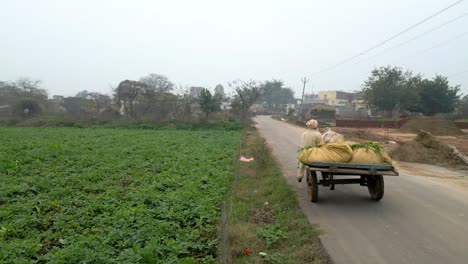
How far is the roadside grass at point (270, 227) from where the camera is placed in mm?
4941

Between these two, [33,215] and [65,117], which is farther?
[65,117]

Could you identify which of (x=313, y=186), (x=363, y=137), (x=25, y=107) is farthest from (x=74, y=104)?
(x=313, y=186)

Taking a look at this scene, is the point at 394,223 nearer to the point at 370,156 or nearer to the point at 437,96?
the point at 370,156

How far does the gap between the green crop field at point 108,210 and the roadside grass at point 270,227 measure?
38cm

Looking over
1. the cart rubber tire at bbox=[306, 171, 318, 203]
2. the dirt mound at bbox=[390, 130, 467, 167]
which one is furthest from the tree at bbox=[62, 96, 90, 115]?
the cart rubber tire at bbox=[306, 171, 318, 203]

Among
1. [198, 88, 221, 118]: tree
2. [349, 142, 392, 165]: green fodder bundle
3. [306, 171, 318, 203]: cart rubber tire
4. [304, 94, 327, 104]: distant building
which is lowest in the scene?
[306, 171, 318, 203]: cart rubber tire

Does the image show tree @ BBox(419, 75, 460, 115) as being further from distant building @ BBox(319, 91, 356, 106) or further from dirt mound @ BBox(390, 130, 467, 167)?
distant building @ BBox(319, 91, 356, 106)

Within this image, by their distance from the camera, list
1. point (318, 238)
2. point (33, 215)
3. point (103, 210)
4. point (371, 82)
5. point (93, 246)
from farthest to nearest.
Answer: point (371, 82)
point (103, 210)
point (33, 215)
point (318, 238)
point (93, 246)

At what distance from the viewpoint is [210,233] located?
18.5 ft

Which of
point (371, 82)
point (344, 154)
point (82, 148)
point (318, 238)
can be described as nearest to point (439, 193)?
point (344, 154)

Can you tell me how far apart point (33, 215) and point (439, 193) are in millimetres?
9094

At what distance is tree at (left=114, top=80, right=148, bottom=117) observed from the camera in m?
40.6

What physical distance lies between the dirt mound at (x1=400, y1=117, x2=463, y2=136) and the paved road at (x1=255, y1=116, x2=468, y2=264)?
24781mm

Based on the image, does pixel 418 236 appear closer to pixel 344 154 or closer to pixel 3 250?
pixel 344 154
